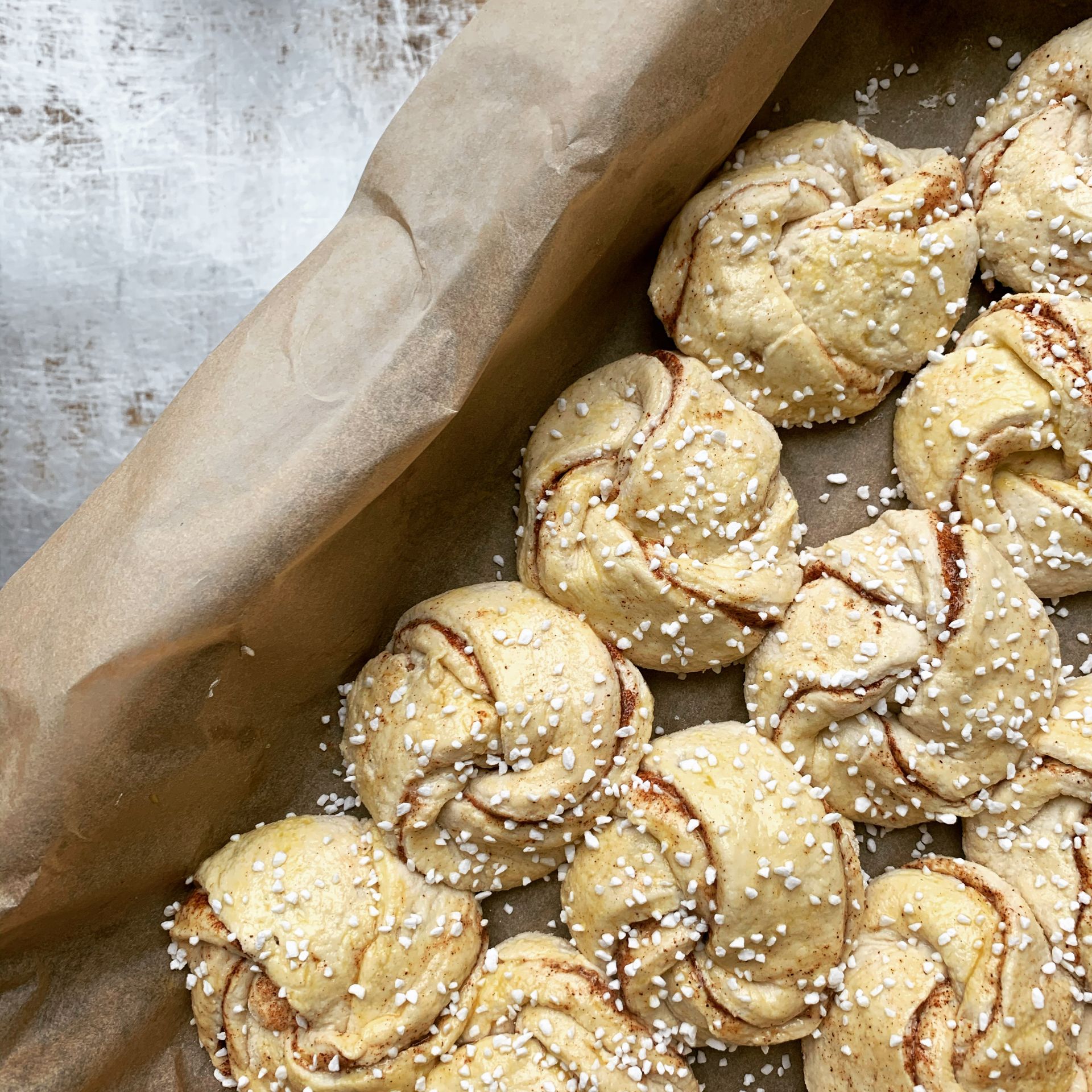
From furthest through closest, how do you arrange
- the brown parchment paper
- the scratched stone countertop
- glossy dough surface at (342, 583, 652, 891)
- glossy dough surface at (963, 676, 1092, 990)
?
the scratched stone countertop → glossy dough surface at (963, 676, 1092, 990) → glossy dough surface at (342, 583, 652, 891) → the brown parchment paper

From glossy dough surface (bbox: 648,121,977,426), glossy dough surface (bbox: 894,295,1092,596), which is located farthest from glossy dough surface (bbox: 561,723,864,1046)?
glossy dough surface (bbox: 648,121,977,426)

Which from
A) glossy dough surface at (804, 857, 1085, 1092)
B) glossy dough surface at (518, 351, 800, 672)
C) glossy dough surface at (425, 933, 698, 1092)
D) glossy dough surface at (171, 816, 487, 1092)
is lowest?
glossy dough surface at (804, 857, 1085, 1092)

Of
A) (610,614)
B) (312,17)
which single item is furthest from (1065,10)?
(312,17)

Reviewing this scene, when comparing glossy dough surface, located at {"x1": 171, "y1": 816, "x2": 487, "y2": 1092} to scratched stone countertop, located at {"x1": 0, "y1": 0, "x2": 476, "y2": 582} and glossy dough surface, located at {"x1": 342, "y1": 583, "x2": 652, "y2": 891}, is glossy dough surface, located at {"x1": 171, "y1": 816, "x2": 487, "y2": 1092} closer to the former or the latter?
glossy dough surface, located at {"x1": 342, "y1": 583, "x2": 652, "y2": 891}

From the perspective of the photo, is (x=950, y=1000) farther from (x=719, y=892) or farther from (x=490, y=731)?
(x=490, y=731)

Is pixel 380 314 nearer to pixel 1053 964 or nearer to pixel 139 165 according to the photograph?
pixel 139 165

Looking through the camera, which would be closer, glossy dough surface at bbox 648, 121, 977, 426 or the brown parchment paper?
the brown parchment paper

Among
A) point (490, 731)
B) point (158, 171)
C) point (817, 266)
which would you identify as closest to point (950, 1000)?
point (490, 731)
